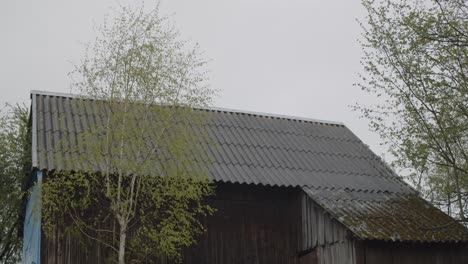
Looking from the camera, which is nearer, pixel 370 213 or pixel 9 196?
pixel 370 213

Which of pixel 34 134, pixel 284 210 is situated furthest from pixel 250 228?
pixel 34 134

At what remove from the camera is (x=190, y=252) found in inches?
685

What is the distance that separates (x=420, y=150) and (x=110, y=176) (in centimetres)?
751

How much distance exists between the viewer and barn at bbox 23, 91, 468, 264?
1664 centimetres

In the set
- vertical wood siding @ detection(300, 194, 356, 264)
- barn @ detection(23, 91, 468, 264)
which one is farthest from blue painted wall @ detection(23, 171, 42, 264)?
vertical wood siding @ detection(300, 194, 356, 264)

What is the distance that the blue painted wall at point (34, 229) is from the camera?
15414 millimetres

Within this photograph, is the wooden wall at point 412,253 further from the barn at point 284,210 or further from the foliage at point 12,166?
the foliage at point 12,166

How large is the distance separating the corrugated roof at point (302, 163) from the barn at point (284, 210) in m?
0.03

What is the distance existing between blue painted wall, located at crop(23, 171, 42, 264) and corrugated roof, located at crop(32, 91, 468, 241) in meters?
0.66

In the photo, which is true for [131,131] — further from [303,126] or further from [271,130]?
[303,126]

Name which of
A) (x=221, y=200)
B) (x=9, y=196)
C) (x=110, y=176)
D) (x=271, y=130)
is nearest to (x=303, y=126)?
(x=271, y=130)

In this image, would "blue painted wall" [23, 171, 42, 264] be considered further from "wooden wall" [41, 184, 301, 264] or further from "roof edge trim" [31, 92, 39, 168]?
"wooden wall" [41, 184, 301, 264]

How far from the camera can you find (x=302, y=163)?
20.1m

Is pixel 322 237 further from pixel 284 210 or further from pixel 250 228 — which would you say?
pixel 250 228
